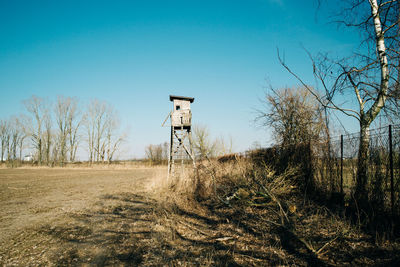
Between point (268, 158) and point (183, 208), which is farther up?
point (268, 158)

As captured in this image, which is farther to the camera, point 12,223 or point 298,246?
point 12,223

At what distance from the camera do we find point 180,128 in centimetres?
1377

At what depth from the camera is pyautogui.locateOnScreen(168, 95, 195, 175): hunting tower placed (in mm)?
13016

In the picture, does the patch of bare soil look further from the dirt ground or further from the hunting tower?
the hunting tower

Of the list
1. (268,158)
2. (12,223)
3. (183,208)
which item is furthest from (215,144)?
(12,223)

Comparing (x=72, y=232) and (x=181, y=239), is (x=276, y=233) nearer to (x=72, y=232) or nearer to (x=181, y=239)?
(x=181, y=239)

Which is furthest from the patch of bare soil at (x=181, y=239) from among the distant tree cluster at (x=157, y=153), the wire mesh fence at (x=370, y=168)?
the distant tree cluster at (x=157, y=153)

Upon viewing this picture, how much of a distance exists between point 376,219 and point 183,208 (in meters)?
5.26

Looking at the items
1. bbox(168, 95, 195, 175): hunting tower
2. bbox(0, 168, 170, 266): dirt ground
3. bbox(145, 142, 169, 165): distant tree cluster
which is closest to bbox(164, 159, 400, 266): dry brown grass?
bbox(0, 168, 170, 266): dirt ground

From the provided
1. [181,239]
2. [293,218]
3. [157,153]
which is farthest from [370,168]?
[157,153]

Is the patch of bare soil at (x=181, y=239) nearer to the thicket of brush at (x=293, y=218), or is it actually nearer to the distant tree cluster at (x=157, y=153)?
the thicket of brush at (x=293, y=218)

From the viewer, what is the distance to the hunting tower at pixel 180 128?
13.0 m

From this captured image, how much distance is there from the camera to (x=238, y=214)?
18.4 feet

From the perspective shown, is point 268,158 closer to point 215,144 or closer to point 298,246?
point 298,246
